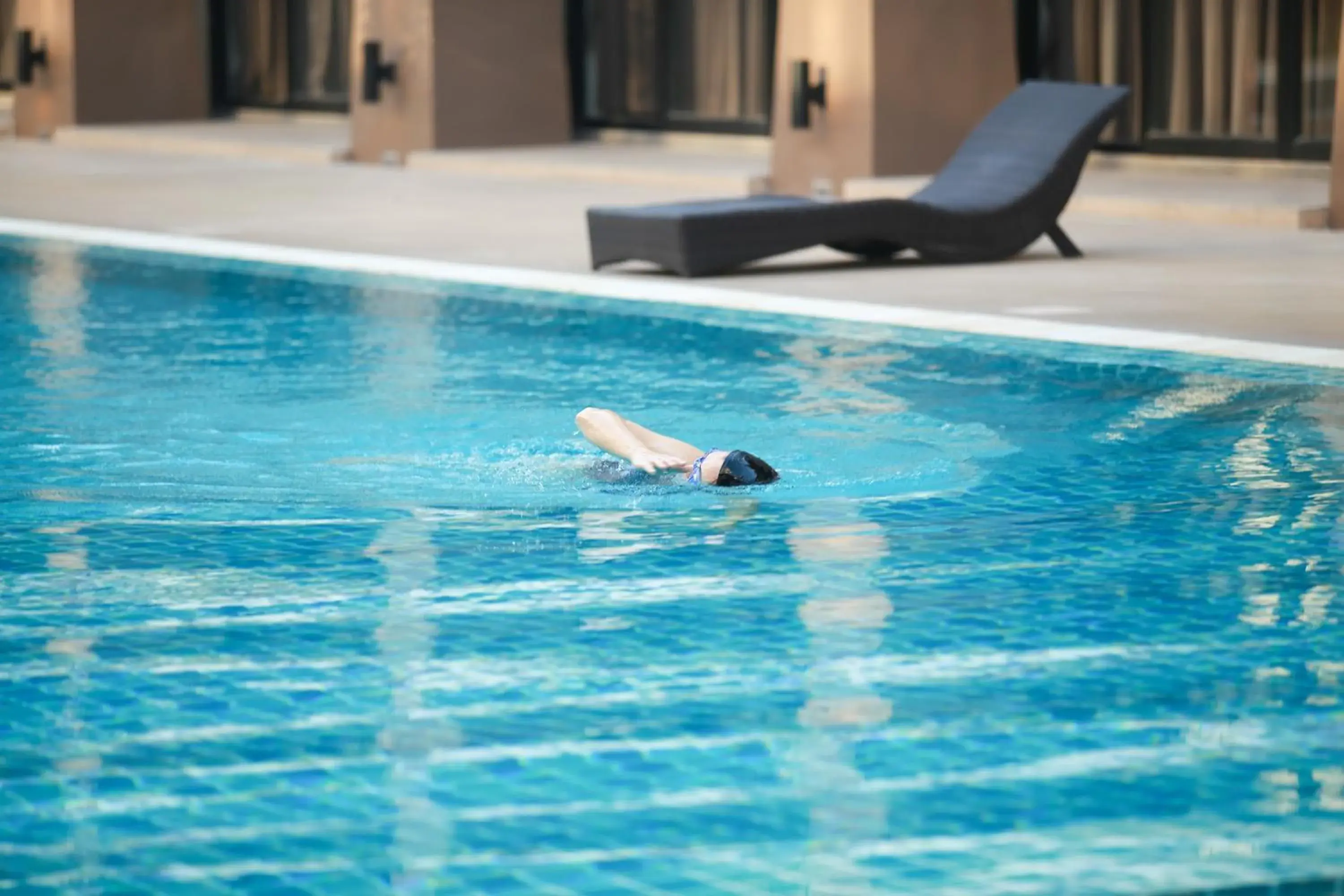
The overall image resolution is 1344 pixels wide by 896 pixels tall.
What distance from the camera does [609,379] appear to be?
375 inches

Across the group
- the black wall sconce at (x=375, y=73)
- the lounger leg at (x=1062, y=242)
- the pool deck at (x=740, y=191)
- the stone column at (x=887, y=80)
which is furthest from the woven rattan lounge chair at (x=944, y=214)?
the black wall sconce at (x=375, y=73)

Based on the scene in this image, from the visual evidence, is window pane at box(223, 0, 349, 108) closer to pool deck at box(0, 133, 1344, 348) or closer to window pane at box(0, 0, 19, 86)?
pool deck at box(0, 133, 1344, 348)

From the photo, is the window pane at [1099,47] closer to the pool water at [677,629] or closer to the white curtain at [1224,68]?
the white curtain at [1224,68]

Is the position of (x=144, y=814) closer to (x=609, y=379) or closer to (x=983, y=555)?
(x=983, y=555)

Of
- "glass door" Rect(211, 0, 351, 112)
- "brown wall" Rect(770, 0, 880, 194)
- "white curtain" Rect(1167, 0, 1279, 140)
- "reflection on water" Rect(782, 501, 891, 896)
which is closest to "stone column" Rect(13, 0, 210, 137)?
"glass door" Rect(211, 0, 351, 112)

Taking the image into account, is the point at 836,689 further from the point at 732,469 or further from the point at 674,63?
the point at 674,63

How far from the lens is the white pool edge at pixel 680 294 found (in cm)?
965

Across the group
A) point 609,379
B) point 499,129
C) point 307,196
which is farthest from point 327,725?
point 499,129

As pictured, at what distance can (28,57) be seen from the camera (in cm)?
2512

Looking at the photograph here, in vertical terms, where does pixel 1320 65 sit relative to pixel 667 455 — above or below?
above

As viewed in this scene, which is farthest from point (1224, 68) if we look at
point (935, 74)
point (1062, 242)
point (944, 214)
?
point (944, 214)

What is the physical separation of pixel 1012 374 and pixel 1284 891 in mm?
5553

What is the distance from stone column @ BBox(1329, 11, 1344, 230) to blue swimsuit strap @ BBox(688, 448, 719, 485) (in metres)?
7.85

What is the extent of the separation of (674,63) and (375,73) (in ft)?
8.38
